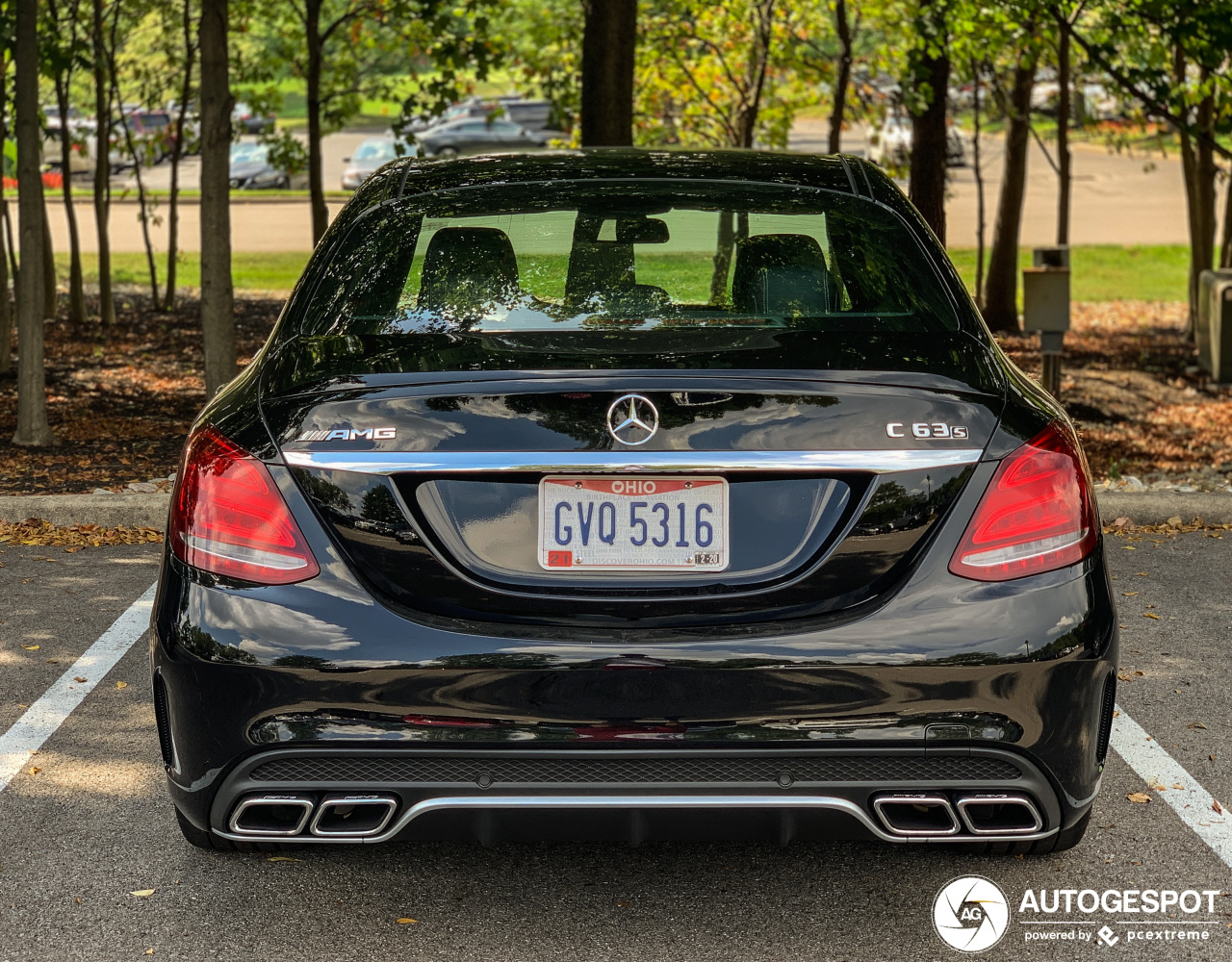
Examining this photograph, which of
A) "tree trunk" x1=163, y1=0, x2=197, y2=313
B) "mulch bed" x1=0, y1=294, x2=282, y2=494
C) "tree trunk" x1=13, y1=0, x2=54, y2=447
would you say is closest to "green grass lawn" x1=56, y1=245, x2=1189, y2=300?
"tree trunk" x1=163, y1=0, x2=197, y2=313

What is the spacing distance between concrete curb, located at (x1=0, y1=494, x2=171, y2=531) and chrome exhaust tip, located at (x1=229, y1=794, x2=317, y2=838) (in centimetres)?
433

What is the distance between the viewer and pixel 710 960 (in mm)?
3084

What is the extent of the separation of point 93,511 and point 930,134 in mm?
8536

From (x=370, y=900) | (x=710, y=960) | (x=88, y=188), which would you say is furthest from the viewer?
(x=88, y=188)

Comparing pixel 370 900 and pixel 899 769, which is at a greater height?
pixel 899 769

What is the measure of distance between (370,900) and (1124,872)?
1784 millimetres

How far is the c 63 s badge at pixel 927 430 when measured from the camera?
2766 mm

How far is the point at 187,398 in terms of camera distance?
11062 mm

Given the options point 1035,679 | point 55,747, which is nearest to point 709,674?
point 1035,679

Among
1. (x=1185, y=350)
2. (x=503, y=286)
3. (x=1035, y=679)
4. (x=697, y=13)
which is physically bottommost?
(x=1185, y=350)

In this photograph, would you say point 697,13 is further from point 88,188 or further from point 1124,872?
point 88,188

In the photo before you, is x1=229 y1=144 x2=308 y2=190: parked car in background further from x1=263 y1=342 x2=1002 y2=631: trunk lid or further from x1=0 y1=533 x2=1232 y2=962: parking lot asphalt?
x1=263 y1=342 x2=1002 y2=631: trunk lid

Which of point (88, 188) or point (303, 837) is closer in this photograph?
point (303, 837)

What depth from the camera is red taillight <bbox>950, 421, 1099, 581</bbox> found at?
280 cm
